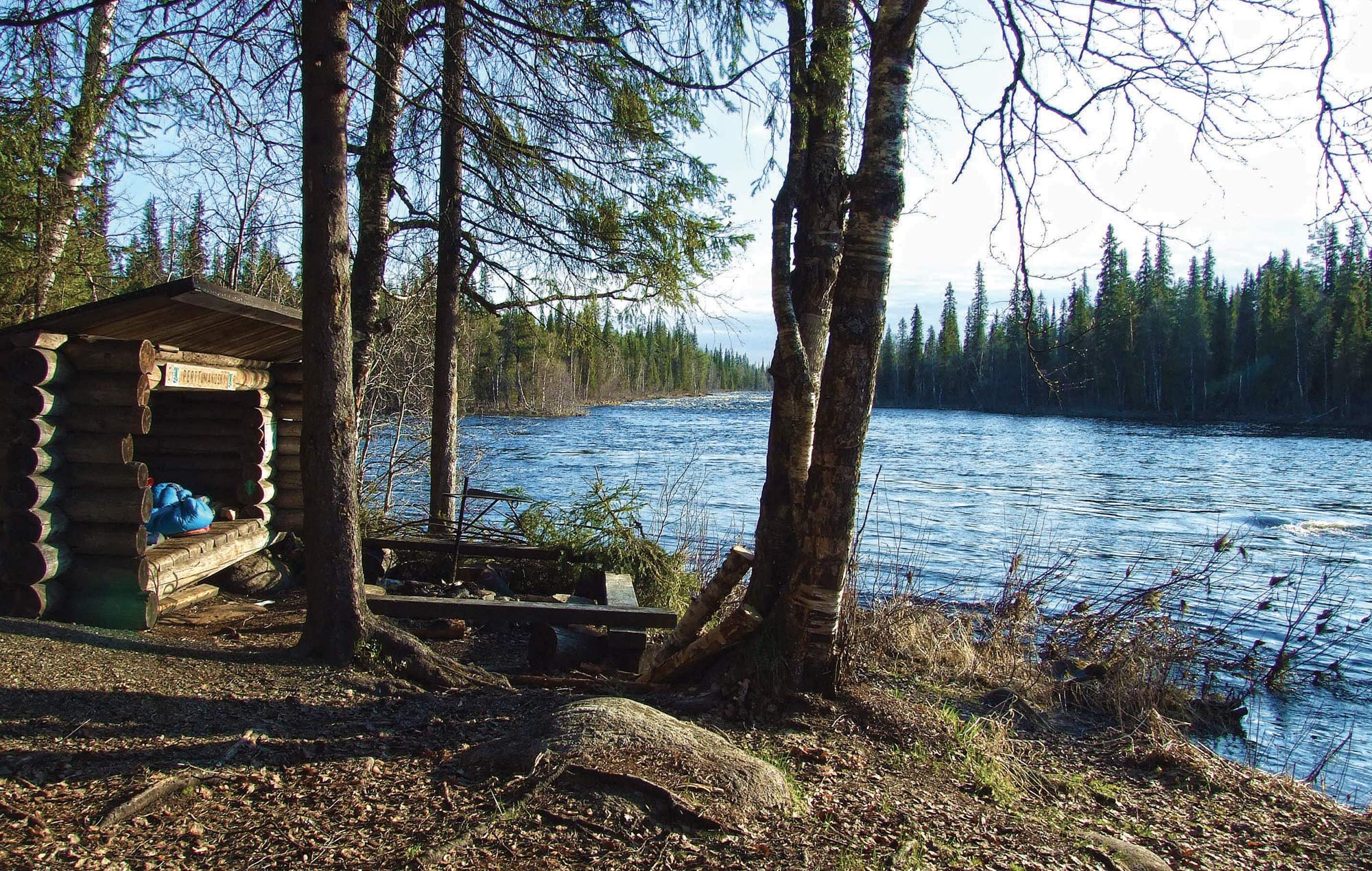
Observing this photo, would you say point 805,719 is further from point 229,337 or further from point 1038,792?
point 229,337

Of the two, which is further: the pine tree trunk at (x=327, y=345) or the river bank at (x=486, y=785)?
the pine tree trunk at (x=327, y=345)

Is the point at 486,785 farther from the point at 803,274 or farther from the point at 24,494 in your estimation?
the point at 24,494

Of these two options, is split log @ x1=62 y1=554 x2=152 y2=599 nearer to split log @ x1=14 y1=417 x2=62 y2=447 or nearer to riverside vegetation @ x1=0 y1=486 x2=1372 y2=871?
riverside vegetation @ x1=0 y1=486 x2=1372 y2=871

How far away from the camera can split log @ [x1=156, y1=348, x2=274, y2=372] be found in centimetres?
647

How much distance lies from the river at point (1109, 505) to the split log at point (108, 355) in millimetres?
6343

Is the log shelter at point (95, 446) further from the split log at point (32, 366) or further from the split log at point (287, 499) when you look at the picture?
the split log at point (287, 499)

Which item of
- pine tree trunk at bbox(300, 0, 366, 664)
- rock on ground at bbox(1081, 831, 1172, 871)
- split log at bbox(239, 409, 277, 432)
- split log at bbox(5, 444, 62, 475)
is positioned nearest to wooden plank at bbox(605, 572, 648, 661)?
pine tree trunk at bbox(300, 0, 366, 664)

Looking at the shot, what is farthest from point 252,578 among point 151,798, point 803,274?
point 803,274

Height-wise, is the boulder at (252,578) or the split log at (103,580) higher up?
the split log at (103,580)

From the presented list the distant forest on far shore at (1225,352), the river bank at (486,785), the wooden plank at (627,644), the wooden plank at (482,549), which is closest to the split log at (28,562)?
the river bank at (486,785)

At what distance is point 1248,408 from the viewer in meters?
58.8

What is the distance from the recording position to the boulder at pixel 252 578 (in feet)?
25.5

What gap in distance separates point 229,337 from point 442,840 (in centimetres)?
564

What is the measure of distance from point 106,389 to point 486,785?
4.40 metres
